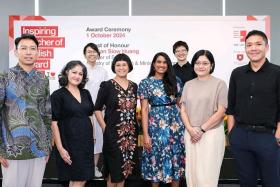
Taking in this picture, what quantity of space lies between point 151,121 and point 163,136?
0.16 meters

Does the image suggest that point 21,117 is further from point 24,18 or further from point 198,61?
point 24,18

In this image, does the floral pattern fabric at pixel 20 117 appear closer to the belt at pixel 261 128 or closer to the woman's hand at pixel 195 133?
the woman's hand at pixel 195 133

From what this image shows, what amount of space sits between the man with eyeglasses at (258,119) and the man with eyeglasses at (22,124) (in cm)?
134

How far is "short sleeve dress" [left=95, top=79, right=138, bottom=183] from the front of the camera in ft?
9.96

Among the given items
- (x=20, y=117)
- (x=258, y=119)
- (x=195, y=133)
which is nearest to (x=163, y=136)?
(x=195, y=133)

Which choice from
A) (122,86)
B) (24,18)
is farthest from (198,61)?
(24,18)

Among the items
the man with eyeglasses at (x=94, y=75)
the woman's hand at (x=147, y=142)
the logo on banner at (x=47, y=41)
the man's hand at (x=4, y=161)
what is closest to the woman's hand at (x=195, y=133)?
the woman's hand at (x=147, y=142)

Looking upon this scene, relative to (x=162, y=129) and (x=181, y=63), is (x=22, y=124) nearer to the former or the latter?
(x=162, y=129)

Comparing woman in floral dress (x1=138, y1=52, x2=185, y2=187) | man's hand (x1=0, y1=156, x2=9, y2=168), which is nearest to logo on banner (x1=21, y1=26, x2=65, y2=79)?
woman in floral dress (x1=138, y1=52, x2=185, y2=187)

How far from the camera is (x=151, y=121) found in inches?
124

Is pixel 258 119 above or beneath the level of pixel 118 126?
above

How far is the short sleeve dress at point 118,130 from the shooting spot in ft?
9.96

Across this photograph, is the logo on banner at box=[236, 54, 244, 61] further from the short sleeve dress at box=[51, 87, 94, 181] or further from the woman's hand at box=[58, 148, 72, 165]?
the woman's hand at box=[58, 148, 72, 165]

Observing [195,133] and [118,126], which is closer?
[195,133]
